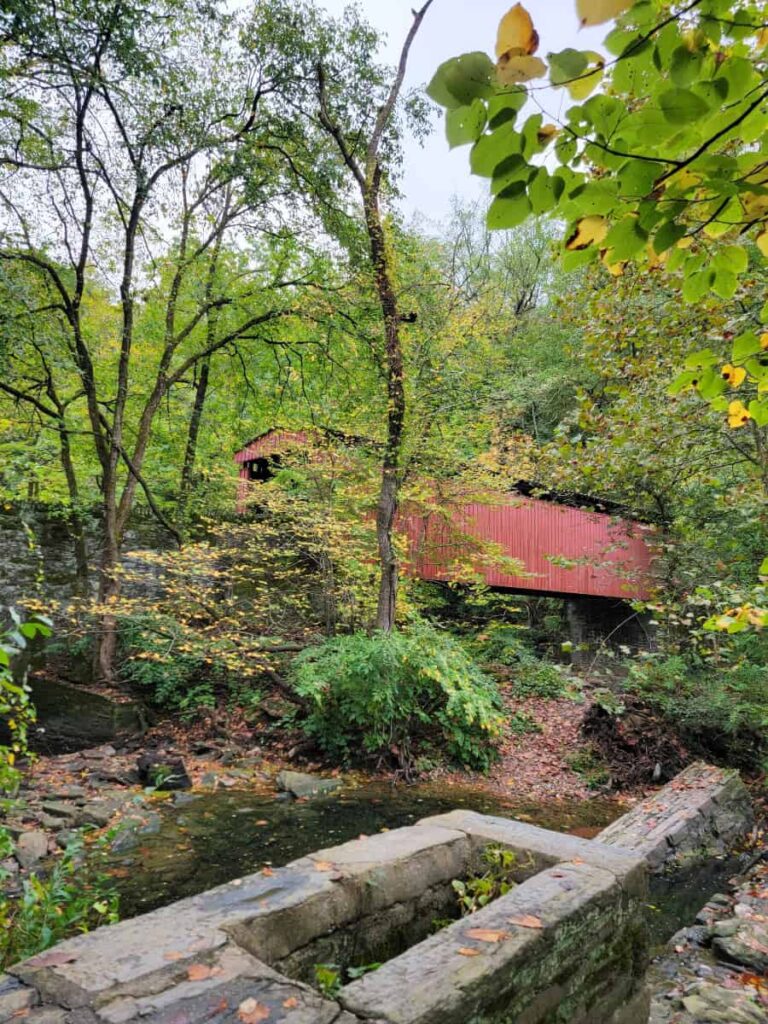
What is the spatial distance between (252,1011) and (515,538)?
1163 cm

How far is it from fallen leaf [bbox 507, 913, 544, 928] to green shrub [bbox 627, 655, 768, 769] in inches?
232

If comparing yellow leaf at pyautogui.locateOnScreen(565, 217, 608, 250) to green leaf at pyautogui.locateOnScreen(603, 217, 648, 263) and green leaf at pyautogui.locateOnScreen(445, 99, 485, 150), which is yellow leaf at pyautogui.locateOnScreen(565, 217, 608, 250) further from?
green leaf at pyautogui.locateOnScreen(445, 99, 485, 150)

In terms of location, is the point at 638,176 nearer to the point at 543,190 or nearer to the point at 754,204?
the point at 543,190

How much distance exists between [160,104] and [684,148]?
31.5 feet

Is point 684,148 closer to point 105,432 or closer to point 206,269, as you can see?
point 105,432

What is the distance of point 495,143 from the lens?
1234mm

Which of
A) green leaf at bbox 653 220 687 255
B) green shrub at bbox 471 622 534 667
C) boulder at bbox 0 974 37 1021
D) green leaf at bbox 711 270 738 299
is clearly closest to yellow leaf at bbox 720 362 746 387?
green leaf at bbox 711 270 738 299

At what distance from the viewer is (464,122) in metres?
1.19

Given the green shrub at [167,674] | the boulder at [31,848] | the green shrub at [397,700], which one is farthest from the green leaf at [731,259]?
the green shrub at [167,674]

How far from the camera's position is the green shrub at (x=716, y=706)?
768 cm

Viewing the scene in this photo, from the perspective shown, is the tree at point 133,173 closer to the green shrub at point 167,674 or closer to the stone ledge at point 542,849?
the green shrub at point 167,674

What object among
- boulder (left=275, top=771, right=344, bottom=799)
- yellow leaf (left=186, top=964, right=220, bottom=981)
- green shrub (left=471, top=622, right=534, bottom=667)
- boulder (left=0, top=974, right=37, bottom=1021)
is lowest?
boulder (left=275, top=771, right=344, bottom=799)

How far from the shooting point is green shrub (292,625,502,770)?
310 inches

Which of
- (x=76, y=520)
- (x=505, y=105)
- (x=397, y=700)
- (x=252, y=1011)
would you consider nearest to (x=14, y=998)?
(x=252, y=1011)
